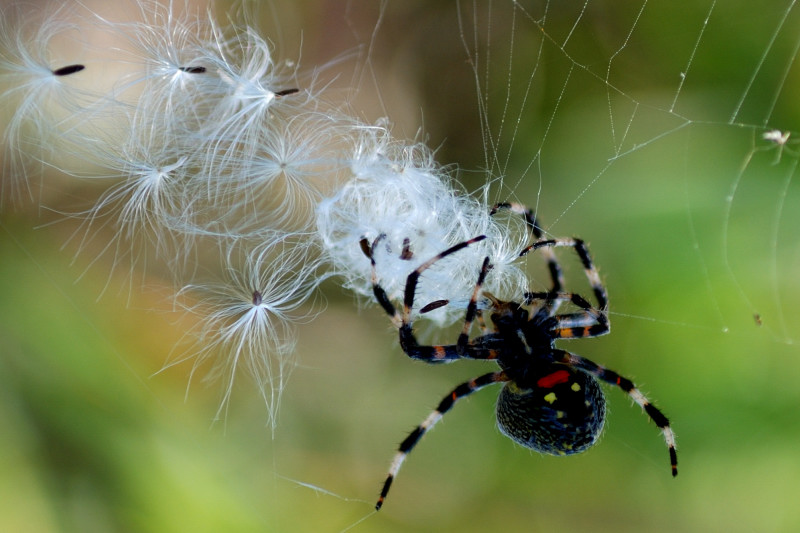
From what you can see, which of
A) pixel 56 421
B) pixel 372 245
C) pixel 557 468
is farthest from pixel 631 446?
pixel 56 421

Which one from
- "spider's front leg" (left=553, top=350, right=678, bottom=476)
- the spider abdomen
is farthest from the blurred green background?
the spider abdomen

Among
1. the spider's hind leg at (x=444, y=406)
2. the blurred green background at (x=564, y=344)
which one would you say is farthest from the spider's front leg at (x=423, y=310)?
the blurred green background at (x=564, y=344)

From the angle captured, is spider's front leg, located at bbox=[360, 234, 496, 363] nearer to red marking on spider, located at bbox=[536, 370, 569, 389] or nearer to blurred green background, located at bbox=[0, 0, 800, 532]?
red marking on spider, located at bbox=[536, 370, 569, 389]

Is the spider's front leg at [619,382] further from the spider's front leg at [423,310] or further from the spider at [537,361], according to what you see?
the spider's front leg at [423,310]

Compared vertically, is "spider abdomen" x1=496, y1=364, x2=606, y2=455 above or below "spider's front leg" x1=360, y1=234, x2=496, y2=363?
below

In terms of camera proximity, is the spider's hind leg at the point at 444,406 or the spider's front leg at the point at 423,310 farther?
the spider's hind leg at the point at 444,406

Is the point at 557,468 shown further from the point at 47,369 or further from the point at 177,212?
the point at 47,369
